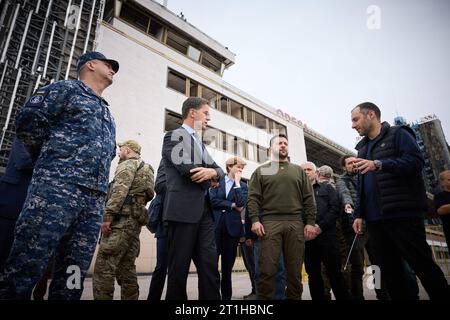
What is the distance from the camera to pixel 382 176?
261 cm

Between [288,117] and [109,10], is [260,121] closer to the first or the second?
[288,117]

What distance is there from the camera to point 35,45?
386 inches

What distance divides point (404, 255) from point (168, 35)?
16320 mm

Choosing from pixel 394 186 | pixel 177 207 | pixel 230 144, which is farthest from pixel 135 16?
pixel 394 186

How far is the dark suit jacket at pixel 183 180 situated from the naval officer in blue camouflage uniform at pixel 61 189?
52cm

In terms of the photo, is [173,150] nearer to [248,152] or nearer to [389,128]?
[389,128]

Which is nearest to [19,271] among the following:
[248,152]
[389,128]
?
[389,128]

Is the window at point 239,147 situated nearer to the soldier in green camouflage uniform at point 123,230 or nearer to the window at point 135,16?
the window at point 135,16

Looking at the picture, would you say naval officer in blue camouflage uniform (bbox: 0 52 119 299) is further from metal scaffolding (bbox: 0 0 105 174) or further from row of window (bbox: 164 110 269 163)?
row of window (bbox: 164 110 269 163)

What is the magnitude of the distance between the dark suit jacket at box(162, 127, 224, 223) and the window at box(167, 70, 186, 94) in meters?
12.5

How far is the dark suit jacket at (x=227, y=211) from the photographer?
13.0 ft

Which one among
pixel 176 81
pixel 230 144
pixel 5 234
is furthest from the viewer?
pixel 230 144

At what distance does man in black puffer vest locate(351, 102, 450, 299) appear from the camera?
2188 mm

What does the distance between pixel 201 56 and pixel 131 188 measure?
594 inches
